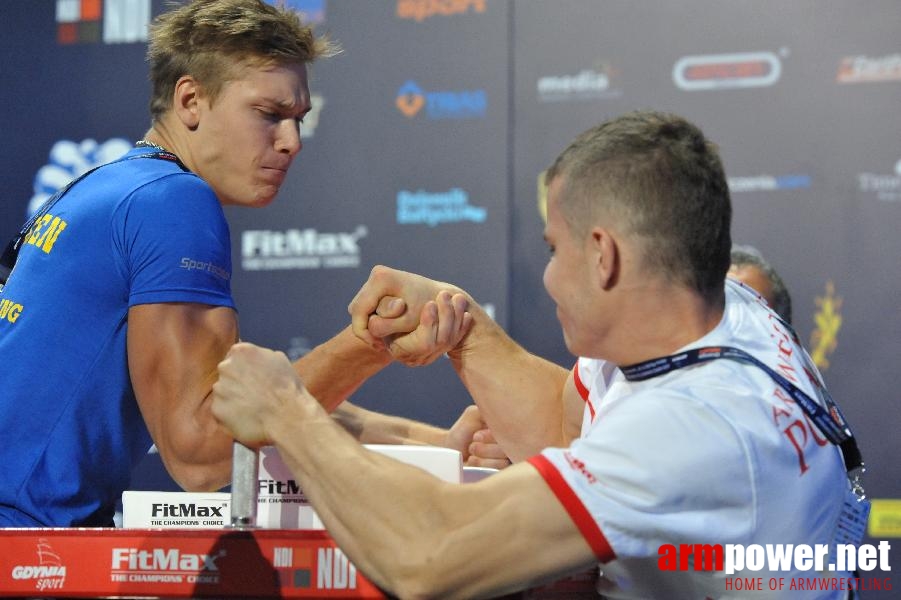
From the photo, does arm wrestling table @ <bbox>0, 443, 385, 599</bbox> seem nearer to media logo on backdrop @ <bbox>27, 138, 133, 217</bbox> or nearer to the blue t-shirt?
the blue t-shirt

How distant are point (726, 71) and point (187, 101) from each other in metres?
2.60

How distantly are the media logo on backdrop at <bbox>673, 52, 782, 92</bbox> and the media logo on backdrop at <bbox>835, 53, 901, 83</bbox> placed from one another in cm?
23

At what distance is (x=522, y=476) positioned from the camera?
1253 mm

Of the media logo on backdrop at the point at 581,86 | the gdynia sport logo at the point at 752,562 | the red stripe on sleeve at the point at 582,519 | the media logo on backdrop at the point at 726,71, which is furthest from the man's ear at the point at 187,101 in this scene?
the media logo on backdrop at the point at 726,71

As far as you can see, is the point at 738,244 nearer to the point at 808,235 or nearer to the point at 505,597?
the point at 808,235

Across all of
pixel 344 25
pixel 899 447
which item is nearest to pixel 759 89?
pixel 899 447

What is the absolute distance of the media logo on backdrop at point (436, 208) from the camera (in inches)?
165

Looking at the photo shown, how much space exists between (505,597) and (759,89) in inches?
125

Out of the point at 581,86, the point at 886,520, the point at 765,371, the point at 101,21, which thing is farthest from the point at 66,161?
the point at 765,371

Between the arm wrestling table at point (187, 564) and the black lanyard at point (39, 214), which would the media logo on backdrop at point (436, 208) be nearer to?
the black lanyard at point (39, 214)

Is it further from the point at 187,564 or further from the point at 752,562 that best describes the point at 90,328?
the point at 752,562

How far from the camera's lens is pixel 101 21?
4695 mm

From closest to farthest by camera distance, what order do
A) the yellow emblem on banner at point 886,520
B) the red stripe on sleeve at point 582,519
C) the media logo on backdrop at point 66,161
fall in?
the red stripe on sleeve at point 582,519 < the yellow emblem on banner at point 886,520 < the media logo on backdrop at point 66,161

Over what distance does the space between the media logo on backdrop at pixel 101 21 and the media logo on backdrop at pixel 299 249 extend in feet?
3.60
